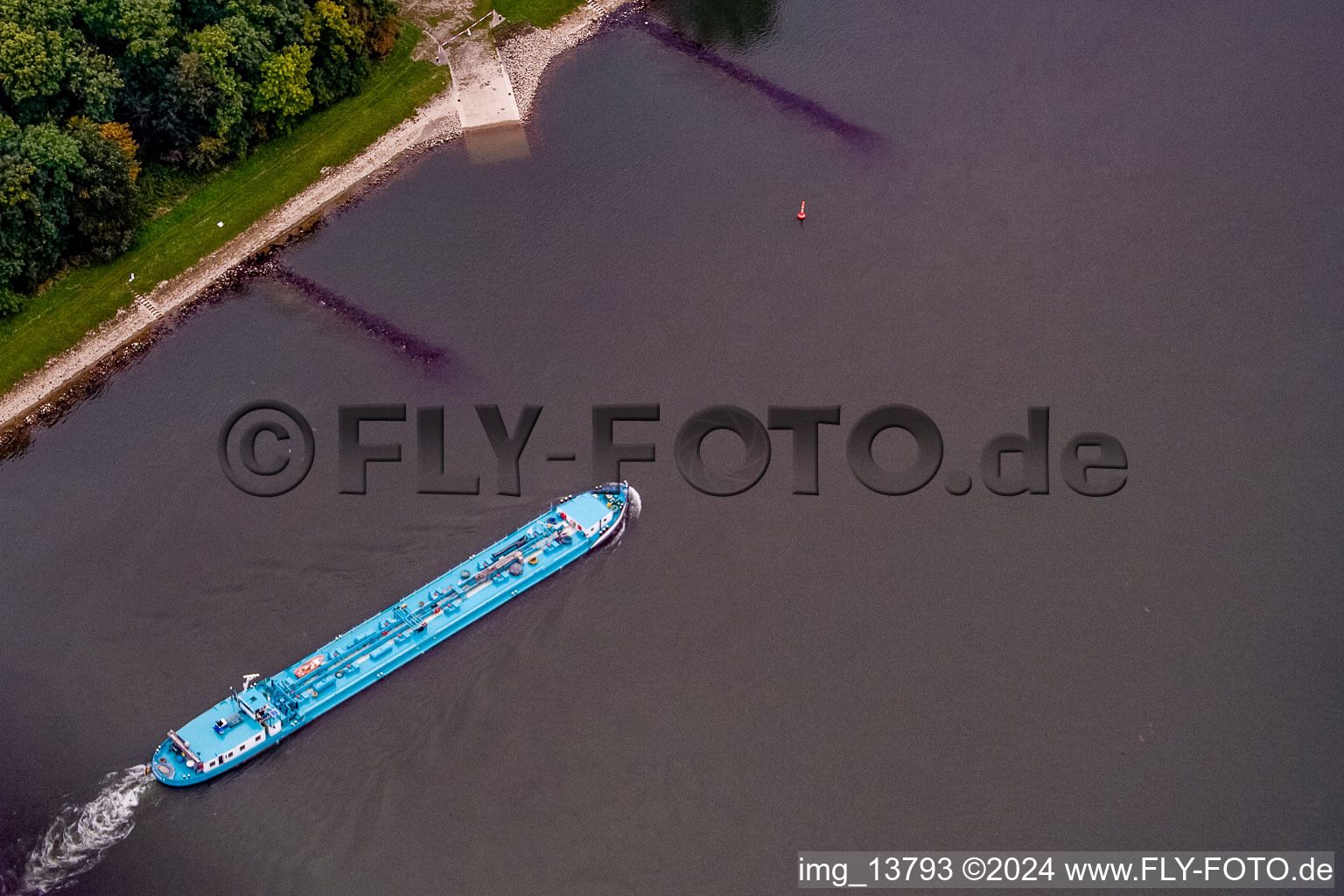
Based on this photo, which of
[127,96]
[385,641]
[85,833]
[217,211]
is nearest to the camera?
[85,833]

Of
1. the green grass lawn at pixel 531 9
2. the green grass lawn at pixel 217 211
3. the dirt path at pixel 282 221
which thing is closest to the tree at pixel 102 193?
the green grass lawn at pixel 217 211

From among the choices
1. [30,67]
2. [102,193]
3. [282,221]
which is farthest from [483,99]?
[30,67]

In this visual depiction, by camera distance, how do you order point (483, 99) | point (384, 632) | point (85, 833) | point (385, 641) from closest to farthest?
1. point (85, 833)
2. point (385, 641)
3. point (384, 632)
4. point (483, 99)

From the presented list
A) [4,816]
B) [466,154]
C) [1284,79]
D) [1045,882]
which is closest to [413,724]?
[4,816]

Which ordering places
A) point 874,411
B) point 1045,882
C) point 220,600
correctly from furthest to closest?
point 874,411 < point 220,600 < point 1045,882

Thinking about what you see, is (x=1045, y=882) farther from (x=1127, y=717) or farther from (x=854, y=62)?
(x=854, y=62)

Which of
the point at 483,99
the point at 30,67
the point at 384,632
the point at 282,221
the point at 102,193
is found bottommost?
the point at 384,632

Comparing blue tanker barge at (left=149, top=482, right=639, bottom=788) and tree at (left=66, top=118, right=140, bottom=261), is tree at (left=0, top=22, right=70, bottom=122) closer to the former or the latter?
tree at (left=66, top=118, right=140, bottom=261)

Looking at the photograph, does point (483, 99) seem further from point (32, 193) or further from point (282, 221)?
point (32, 193)
